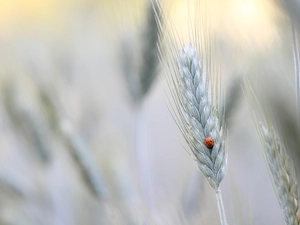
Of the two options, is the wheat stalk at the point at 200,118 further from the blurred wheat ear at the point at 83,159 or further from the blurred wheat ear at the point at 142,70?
the blurred wheat ear at the point at 83,159

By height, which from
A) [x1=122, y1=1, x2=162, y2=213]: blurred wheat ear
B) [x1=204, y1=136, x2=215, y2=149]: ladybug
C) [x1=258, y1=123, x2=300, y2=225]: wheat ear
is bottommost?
[x1=258, y1=123, x2=300, y2=225]: wheat ear

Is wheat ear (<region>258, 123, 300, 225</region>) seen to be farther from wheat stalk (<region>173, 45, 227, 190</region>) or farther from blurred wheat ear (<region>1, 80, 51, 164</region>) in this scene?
blurred wheat ear (<region>1, 80, 51, 164</region>)

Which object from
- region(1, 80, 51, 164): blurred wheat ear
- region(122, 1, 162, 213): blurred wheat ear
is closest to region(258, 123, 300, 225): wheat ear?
region(122, 1, 162, 213): blurred wheat ear

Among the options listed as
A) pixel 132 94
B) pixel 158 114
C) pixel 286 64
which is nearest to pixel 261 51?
pixel 286 64

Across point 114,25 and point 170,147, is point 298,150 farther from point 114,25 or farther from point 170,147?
point 170,147

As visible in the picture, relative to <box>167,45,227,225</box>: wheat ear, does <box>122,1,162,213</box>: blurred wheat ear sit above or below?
above

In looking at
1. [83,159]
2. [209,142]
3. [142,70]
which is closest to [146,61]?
[142,70]

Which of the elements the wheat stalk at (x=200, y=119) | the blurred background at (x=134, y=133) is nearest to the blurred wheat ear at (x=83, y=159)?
the blurred background at (x=134, y=133)
